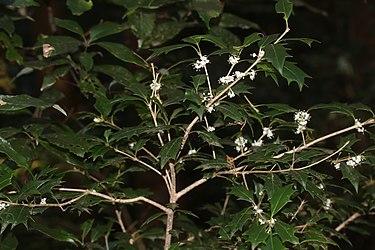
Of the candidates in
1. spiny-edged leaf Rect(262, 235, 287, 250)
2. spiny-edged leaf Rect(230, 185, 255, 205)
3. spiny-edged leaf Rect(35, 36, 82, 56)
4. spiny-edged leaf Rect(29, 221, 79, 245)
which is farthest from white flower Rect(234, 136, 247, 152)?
spiny-edged leaf Rect(35, 36, 82, 56)

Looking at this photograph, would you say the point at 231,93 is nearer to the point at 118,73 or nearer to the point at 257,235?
the point at 257,235

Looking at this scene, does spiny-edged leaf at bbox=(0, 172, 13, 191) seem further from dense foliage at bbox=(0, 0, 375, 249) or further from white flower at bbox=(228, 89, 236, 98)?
white flower at bbox=(228, 89, 236, 98)

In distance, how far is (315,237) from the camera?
101 centimetres

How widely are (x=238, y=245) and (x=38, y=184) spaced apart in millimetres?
341

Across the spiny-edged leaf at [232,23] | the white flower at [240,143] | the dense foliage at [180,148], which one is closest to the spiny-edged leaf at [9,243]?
the dense foliage at [180,148]

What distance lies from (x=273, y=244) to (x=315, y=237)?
5.8 inches

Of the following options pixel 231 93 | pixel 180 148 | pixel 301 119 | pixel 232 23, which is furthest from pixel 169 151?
pixel 232 23

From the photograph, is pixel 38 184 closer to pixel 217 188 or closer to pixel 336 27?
pixel 217 188

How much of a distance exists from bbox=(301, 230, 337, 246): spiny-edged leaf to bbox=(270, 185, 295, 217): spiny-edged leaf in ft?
0.33

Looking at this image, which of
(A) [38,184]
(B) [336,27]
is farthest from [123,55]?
(B) [336,27]

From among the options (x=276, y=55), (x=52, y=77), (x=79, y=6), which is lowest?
(x=52, y=77)

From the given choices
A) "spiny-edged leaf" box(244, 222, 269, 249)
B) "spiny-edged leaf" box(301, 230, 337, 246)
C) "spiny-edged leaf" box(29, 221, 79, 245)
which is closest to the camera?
"spiny-edged leaf" box(244, 222, 269, 249)

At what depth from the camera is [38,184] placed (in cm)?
97

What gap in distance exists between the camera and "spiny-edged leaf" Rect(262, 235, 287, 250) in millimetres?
888
